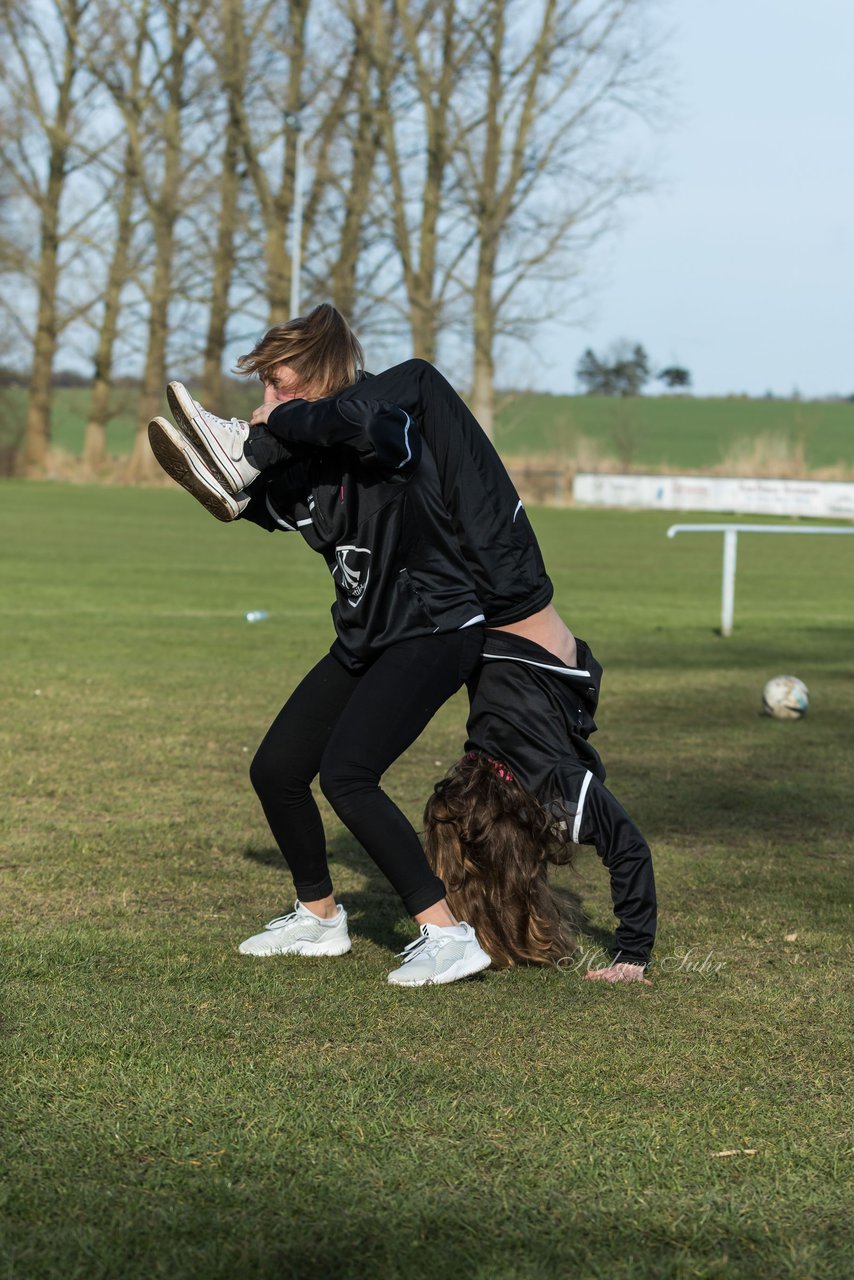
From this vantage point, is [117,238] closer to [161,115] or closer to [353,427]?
[161,115]

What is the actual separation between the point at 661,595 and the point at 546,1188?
17.8 meters

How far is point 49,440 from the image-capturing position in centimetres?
5753

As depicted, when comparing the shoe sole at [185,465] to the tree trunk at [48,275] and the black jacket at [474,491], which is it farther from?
the tree trunk at [48,275]

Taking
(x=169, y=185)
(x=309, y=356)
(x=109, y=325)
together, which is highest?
(x=169, y=185)

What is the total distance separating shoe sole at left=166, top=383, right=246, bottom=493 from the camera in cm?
395

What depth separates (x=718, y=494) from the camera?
161 ft

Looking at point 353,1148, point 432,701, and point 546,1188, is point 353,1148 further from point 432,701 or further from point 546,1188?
point 432,701

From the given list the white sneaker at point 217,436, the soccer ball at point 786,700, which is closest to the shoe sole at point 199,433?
the white sneaker at point 217,436

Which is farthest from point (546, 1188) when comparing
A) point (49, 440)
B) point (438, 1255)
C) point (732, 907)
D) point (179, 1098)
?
point (49, 440)

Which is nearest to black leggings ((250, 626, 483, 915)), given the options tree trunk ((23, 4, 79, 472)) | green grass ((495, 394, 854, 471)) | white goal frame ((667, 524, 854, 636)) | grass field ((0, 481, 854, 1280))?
grass field ((0, 481, 854, 1280))

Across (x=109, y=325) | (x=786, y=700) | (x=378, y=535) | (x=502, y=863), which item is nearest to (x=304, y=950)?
(x=502, y=863)

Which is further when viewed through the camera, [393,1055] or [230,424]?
[230,424]

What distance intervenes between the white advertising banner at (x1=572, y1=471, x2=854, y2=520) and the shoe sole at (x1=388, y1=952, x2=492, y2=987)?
4217 centimetres

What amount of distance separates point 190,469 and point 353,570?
1.72 feet
